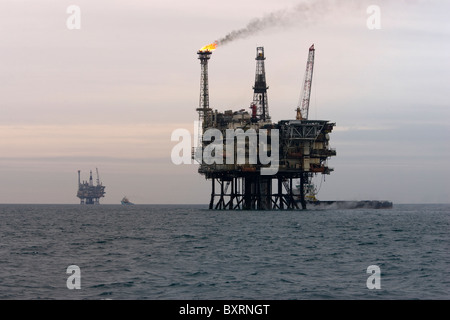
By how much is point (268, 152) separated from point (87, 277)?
96796 mm

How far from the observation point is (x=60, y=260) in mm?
54594

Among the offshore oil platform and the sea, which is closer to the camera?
the sea

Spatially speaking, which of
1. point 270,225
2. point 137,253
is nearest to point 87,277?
point 137,253

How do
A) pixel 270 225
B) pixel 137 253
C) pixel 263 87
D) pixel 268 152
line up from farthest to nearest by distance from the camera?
pixel 263 87
pixel 268 152
pixel 270 225
pixel 137 253

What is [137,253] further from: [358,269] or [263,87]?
[263,87]

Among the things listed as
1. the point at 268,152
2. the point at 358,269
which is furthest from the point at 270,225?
the point at 358,269

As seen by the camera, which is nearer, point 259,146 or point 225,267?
point 225,267

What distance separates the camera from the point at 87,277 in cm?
4456

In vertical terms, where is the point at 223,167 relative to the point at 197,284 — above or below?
above

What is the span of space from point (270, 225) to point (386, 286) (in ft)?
189

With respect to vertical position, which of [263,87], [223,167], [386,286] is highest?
[263,87]

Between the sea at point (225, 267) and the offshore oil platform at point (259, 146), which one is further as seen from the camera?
the offshore oil platform at point (259, 146)
